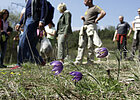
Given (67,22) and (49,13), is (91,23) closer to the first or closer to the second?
(67,22)

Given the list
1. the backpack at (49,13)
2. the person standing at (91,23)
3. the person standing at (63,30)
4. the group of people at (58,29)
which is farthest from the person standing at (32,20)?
the person standing at (91,23)

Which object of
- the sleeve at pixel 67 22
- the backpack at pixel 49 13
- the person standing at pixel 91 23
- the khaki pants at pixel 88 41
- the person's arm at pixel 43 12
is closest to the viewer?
the person's arm at pixel 43 12

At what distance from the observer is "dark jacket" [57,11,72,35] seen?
4672 millimetres

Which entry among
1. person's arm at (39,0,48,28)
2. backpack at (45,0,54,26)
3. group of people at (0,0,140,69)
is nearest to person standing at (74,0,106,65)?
group of people at (0,0,140,69)

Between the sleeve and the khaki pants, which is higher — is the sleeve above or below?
above

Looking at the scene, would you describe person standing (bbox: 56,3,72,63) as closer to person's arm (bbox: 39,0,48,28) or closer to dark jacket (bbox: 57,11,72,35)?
dark jacket (bbox: 57,11,72,35)

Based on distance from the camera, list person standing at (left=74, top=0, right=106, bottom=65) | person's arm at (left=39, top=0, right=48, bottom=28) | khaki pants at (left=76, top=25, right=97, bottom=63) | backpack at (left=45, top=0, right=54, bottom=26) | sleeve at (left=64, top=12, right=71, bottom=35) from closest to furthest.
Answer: person's arm at (left=39, top=0, right=48, bottom=28), backpack at (left=45, top=0, right=54, bottom=26), person standing at (left=74, top=0, right=106, bottom=65), khaki pants at (left=76, top=25, right=97, bottom=63), sleeve at (left=64, top=12, right=71, bottom=35)

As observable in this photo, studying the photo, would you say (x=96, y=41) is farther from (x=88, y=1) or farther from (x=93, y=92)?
(x=93, y=92)

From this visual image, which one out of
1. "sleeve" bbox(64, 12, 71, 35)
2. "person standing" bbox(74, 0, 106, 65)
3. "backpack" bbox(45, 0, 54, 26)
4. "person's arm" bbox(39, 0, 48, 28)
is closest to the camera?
"person's arm" bbox(39, 0, 48, 28)

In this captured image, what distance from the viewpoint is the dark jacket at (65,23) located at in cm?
467

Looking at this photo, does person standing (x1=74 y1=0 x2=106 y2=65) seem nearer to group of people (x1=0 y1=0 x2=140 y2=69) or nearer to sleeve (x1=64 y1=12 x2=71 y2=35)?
group of people (x1=0 y1=0 x2=140 y2=69)

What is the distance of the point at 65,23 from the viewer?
4.77 meters

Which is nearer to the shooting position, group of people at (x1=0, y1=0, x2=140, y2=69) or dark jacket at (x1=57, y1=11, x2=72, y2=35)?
group of people at (x1=0, y1=0, x2=140, y2=69)

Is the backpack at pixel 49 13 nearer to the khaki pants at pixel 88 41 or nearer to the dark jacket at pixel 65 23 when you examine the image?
the dark jacket at pixel 65 23
